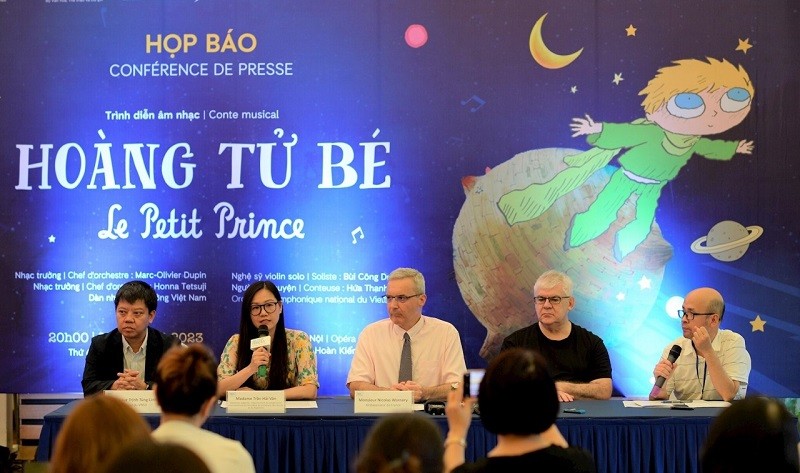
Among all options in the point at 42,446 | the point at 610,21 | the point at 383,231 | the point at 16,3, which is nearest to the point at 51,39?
the point at 16,3

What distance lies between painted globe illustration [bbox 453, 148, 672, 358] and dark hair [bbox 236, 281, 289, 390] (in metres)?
1.19

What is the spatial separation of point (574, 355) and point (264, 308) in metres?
1.51

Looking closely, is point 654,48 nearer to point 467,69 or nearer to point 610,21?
point 610,21

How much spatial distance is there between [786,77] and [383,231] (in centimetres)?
234

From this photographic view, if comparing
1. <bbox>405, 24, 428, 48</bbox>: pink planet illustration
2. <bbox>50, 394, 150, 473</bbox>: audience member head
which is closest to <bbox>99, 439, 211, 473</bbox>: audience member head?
<bbox>50, 394, 150, 473</bbox>: audience member head

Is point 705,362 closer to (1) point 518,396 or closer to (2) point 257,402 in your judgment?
(2) point 257,402

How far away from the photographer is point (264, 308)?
495 centimetres

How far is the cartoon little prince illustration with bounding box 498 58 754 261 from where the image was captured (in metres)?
5.63

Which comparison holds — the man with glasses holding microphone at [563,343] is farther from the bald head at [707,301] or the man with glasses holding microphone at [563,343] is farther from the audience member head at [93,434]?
the audience member head at [93,434]

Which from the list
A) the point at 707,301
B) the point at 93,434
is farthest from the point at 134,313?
the point at 93,434

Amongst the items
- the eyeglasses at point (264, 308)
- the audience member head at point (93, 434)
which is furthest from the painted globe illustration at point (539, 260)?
the audience member head at point (93, 434)

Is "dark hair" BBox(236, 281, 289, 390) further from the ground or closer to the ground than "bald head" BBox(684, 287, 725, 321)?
closer to the ground

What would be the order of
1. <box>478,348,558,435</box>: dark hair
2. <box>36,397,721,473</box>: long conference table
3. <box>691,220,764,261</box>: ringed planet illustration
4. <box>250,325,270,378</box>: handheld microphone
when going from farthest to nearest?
<box>691,220,764,261</box>: ringed planet illustration, <box>250,325,270,378</box>: handheld microphone, <box>36,397,721,473</box>: long conference table, <box>478,348,558,435</box>: dark hair

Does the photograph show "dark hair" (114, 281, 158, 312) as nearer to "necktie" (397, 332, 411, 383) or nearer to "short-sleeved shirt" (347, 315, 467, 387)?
"short-sleeved shirt" (347, 315, 467, 387)
